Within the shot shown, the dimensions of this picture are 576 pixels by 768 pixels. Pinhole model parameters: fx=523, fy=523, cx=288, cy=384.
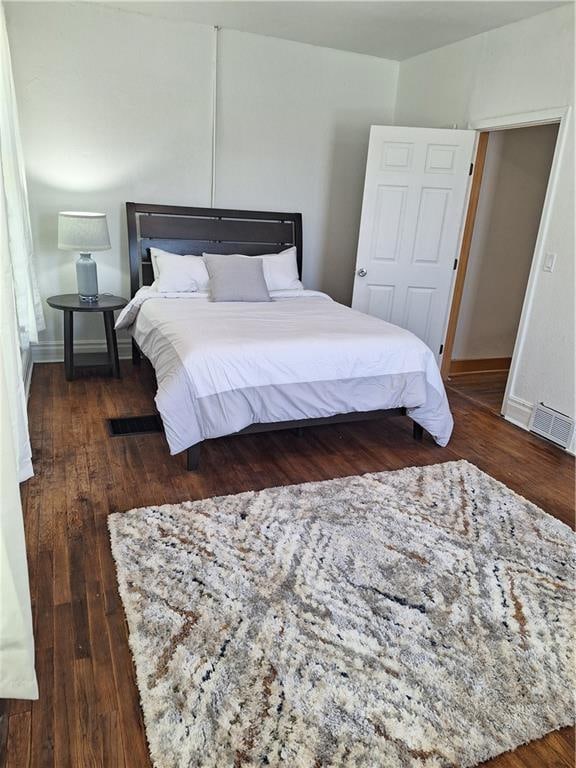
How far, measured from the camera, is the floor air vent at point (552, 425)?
3455 mm

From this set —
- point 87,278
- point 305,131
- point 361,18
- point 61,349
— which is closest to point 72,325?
point 87,278

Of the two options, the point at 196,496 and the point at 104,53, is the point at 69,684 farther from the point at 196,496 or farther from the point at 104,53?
the point at 104,53

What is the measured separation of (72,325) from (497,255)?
378cm

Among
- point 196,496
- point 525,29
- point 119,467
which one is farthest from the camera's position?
point 525,29

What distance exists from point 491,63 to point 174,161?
263 cm

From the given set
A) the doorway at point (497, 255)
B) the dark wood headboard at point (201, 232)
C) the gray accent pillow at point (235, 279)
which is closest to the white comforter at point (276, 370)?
the gray accent pillow at point (235, 279)

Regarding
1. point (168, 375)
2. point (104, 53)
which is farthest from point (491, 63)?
point (168, 375)

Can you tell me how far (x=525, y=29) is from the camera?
11.8 feet

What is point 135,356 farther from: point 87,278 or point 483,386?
point 483,386

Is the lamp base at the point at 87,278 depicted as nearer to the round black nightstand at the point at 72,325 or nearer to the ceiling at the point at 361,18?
the round black nightstand at the point at 72,325

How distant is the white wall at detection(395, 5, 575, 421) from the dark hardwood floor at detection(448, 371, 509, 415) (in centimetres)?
39

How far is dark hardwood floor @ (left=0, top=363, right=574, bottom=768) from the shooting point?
1475 mm

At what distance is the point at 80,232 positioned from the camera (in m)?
3.94

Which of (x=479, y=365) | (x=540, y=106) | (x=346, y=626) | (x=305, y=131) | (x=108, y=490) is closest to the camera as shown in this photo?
(x=346, y=626)
